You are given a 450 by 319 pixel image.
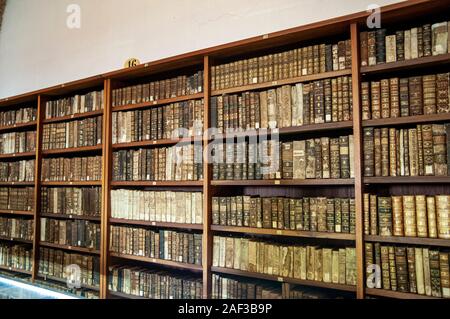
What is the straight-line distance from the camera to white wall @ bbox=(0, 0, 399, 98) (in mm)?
2488

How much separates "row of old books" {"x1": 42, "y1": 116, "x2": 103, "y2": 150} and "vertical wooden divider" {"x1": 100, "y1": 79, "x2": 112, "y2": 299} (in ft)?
0.34

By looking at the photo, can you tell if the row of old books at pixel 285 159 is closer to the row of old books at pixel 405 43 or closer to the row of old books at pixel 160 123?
the row of old books at pixel 160 123

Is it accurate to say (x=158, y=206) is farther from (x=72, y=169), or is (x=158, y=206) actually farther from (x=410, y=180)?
(x=410, y=180)

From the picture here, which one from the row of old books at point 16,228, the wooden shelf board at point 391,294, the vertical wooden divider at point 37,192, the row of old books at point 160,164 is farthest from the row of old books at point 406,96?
the row of old books at point 16,228

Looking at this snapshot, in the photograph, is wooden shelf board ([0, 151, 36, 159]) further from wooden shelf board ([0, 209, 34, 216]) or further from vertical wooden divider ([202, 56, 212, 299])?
vertical wooden divider ([202, 56, 212, 299])

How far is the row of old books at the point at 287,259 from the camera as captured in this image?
1852 millimetres

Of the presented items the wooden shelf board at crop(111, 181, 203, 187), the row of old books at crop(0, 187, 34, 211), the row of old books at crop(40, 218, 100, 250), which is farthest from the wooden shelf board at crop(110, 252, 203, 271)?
the row of old books at crop(0, 187, 34, 211)

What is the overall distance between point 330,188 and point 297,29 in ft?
3.08

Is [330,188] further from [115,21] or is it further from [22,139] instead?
[22,139]

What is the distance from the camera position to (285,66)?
6.82 feet

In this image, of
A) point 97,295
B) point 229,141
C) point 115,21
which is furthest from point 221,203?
point 115,21

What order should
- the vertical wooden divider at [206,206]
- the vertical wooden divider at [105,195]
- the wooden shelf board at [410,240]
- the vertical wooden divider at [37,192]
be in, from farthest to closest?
1. the vertical wooden divider at [37,192]
2. the vertical wooden divider at [105,195]
3. the vertical wooden divider at [206,206]
4. the wooden shelf board at [410,240]

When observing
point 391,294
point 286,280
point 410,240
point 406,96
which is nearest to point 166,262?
point 286,280

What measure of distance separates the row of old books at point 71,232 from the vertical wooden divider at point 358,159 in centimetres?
197
